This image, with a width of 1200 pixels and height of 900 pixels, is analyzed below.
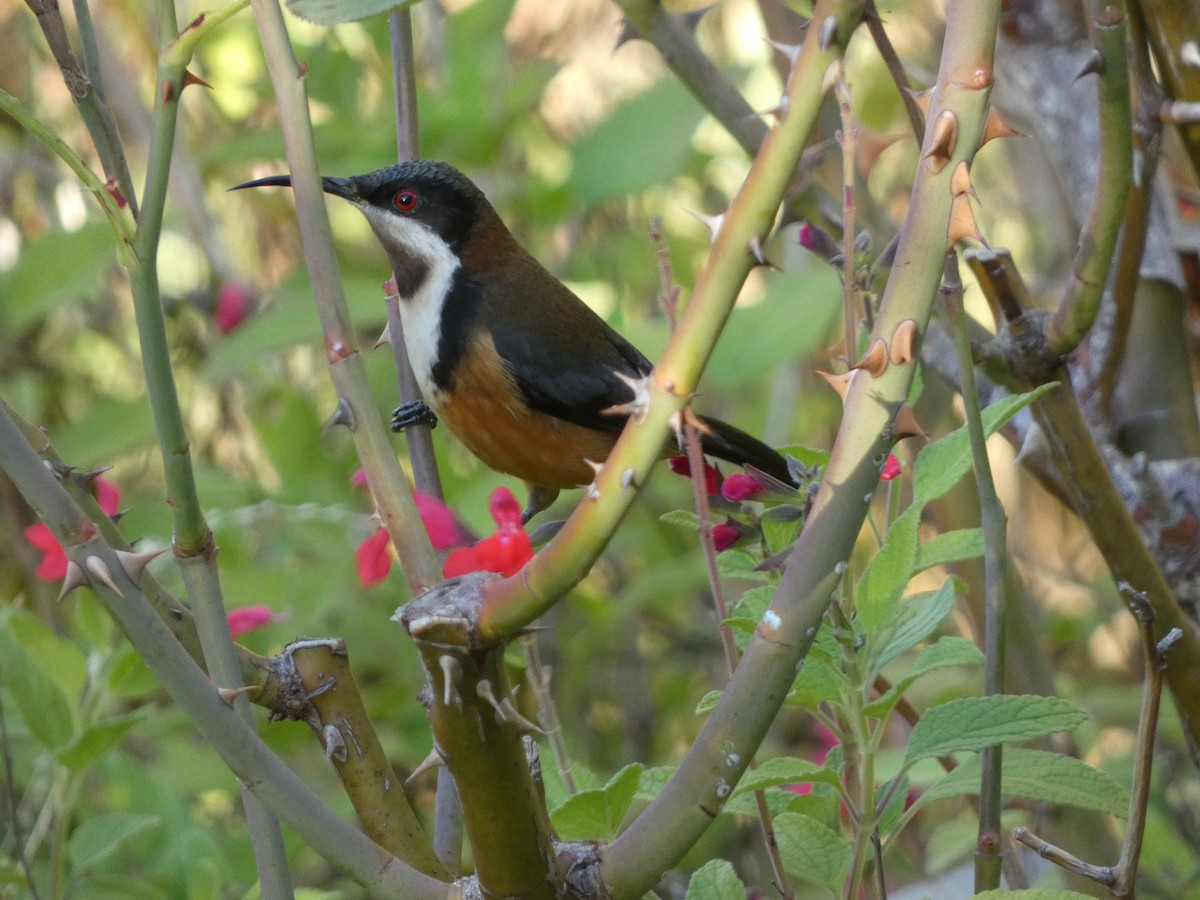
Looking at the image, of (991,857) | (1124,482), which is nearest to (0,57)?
(1124,482)

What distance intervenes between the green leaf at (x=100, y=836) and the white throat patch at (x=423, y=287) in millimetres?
1055

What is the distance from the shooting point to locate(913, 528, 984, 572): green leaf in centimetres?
145

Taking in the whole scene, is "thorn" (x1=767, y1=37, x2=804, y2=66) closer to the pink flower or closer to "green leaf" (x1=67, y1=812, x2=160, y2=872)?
the pink flower

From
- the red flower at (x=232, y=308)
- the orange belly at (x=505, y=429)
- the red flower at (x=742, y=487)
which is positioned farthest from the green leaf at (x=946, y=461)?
the red flower at (x=232, y=308)

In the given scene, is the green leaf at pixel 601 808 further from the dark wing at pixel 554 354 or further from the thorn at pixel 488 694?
the dark wing at pixel 554 354

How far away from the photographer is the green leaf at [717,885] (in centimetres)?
116

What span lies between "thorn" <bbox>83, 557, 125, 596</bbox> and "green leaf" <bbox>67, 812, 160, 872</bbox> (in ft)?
2.91

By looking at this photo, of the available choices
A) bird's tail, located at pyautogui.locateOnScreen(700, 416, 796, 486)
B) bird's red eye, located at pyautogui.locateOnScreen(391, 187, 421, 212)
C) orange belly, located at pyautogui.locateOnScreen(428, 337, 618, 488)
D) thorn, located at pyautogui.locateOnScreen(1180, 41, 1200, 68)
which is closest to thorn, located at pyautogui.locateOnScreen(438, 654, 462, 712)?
thorn, located at pyautogui.locateOnScreen(1180, 41, 1200, 68)

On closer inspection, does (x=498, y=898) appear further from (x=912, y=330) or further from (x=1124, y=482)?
(x=1124, y=482)

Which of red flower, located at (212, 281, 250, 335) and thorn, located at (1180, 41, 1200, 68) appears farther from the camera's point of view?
red flower, located at (212, 281, 250, 335)

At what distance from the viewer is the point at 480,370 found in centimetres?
266

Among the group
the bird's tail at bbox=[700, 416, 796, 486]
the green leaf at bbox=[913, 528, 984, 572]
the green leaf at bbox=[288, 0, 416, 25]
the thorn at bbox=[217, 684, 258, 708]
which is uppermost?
the green leaf at bbox=[288, 0, 416, 25]

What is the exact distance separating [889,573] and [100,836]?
1.10 meters

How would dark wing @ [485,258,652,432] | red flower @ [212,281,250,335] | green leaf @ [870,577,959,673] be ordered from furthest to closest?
1. red flower @ [212,281,250,335]
2. dark wing @ [485,258,652,432]
3. green leaf @ [870,577,959,673]
